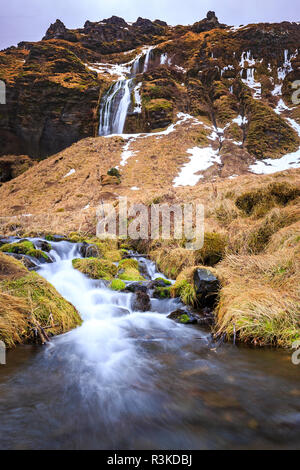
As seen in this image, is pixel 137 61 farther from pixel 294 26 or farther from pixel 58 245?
pixel 58 245

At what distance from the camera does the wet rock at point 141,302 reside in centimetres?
594

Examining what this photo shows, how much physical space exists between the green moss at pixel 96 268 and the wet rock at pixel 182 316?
2.59 m

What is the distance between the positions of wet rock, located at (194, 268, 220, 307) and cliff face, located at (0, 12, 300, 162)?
109ft

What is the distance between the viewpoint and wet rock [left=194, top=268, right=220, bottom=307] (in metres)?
5.13

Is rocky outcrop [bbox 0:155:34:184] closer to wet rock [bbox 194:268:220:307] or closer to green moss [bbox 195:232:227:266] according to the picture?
green moss [bbox 195:232:227:266]

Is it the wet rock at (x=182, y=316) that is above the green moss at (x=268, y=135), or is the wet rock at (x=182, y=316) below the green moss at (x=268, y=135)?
below

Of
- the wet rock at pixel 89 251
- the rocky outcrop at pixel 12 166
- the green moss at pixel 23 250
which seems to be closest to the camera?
the green moss at pixel 23 250

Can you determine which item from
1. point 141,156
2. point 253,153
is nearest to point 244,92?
point 253,153

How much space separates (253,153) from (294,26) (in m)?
50.0

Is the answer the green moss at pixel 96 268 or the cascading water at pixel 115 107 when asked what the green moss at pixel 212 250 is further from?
the cascading water at pixel 115 107

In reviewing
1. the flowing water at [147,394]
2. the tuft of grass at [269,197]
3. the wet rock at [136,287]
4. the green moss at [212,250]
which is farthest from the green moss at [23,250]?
the tuft of grass at [269,197]

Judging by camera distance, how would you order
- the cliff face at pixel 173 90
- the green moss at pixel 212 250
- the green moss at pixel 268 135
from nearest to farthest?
the green moss at pixel 212 250 < the green moss at pixel 268 135 < the cliff face at pixel 173 90

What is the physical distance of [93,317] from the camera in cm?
551

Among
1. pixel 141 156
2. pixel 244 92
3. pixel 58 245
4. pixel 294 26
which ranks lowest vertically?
pixel 58 245
